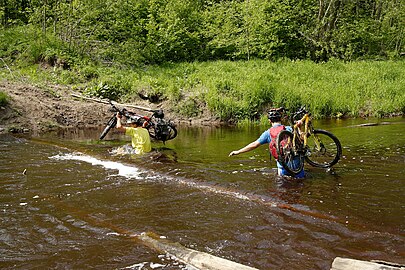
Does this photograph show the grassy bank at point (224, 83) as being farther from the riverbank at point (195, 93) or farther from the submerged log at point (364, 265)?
the submerged log at point (364, 265)

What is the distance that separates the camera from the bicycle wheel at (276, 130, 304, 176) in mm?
7531

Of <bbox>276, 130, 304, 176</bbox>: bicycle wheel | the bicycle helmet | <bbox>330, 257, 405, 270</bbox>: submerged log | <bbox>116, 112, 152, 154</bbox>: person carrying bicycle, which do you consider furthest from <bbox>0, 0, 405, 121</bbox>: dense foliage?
<bbox>330, 257, 405, 270</bbox>: submerged log

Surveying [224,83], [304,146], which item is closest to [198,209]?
[304,146]

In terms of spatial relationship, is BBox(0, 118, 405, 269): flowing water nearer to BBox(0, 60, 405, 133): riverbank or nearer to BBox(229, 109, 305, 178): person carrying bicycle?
BBox(229, 109, 305, 178): person carrying bicycle

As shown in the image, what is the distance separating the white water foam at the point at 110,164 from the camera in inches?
354

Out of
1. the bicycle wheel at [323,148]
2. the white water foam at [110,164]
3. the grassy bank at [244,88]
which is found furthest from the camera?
the grassy bank at [244,88]

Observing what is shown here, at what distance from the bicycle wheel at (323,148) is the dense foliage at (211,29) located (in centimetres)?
1728

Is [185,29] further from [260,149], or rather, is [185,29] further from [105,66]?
[260,149]

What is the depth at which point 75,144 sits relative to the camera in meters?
12.8

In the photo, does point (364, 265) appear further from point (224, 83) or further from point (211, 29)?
point (211, 29)

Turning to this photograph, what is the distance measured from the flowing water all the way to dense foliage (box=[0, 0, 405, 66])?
50.4 ft

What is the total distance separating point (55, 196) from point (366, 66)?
22596mm

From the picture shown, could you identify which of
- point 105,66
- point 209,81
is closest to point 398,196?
point 209,81

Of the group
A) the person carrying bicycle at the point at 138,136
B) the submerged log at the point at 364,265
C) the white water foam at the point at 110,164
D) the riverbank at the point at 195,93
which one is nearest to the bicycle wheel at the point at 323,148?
the white water foam at the point at 110,164
